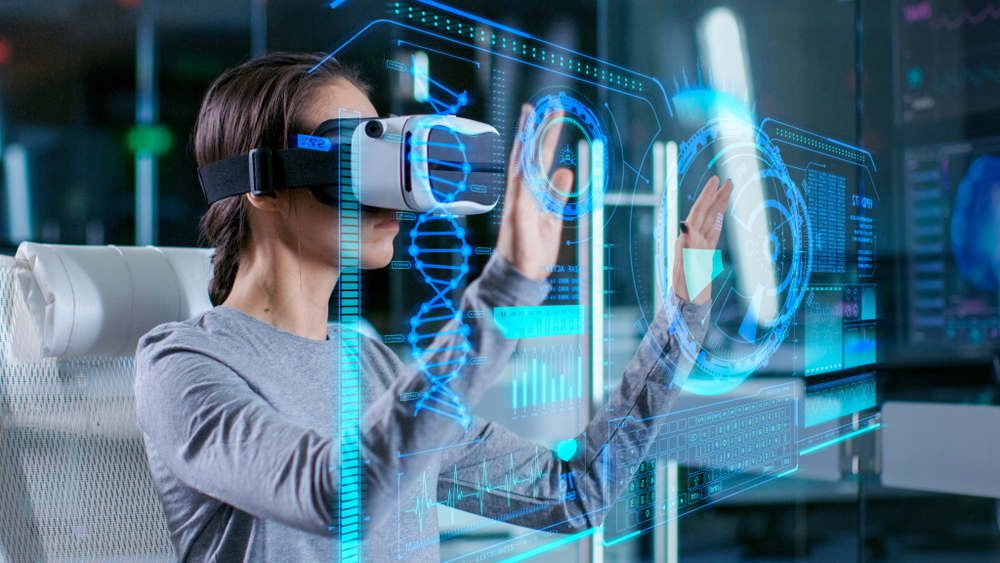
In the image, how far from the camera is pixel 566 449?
2.59 feet

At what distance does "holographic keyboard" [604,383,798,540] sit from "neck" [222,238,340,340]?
1.23ft

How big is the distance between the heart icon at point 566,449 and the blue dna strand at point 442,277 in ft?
0.53

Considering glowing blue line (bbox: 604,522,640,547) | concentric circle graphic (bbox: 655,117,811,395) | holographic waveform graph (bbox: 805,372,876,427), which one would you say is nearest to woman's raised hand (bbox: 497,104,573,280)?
concentric circle graphic (bbox: 655,117,811,395)

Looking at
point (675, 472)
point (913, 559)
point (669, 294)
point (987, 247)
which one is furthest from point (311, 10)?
point (913, 559)

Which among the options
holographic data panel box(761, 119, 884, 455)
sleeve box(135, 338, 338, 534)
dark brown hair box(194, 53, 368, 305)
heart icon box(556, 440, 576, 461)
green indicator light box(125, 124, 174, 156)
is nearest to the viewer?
sleeve box(135, 338, 338, 534)

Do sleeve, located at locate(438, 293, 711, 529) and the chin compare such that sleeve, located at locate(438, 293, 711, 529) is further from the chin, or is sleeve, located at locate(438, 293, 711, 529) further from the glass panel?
the chin

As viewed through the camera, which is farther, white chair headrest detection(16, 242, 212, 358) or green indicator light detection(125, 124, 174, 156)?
green indicator light detection(125, 124, 174, 156)

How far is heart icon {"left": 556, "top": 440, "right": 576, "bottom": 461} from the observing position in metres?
0.78

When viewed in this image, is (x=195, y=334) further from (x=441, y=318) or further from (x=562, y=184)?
(x=562, y=184)

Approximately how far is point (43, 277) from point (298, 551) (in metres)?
0.42

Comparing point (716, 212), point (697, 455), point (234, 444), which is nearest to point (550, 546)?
point (697, 455)

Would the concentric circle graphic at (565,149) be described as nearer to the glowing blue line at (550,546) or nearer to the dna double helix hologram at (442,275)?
the dna double helix hologram at (442,275)

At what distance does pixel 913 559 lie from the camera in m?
1.83

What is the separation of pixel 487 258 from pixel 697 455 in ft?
1.56
